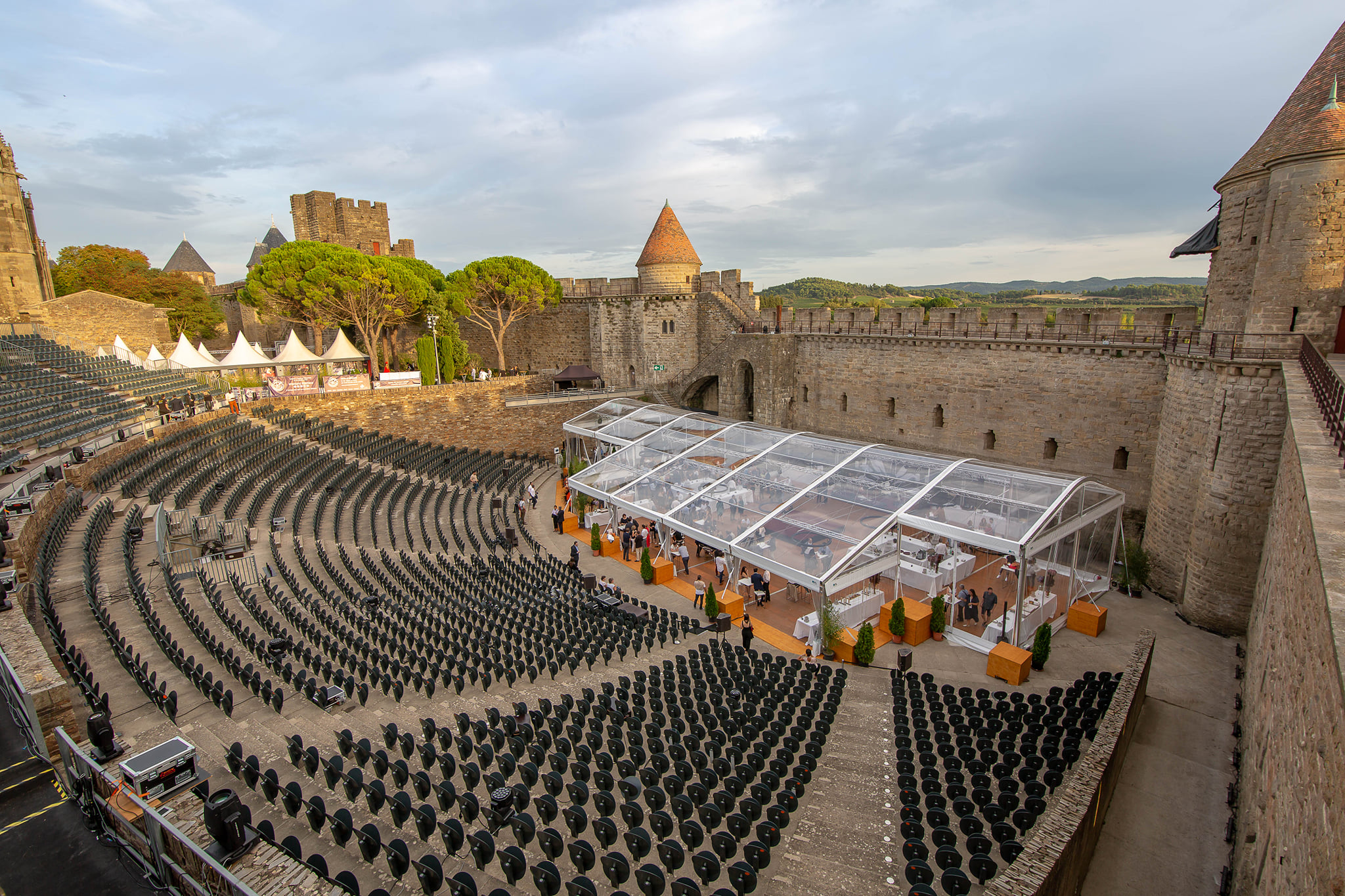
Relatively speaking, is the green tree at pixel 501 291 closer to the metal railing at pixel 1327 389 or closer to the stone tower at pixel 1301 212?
the stone tower at pixel 1301 212

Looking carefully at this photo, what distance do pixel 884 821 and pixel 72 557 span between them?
13396 millimetres

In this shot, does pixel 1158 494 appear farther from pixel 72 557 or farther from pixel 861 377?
pixel 72 557

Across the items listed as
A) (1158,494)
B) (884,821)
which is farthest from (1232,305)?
(884,821)

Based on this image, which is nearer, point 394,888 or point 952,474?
point 394,888

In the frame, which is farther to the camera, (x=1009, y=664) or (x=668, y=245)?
(x=668, y=245)

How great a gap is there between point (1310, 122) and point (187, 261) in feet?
197

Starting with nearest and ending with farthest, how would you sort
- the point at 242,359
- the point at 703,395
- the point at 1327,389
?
1. the point at 1327,389
2. the point at 242,359
3. the point at 703,395

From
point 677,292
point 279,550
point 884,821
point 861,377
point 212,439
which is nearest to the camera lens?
point 884,821

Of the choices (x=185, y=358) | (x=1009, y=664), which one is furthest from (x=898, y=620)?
(x=185, y=358)

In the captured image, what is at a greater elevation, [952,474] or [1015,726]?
[952,474]

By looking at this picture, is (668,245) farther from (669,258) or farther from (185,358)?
(185,358)

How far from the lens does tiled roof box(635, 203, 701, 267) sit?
104 feet

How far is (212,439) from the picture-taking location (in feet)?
61.4

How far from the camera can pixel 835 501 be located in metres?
15.0
